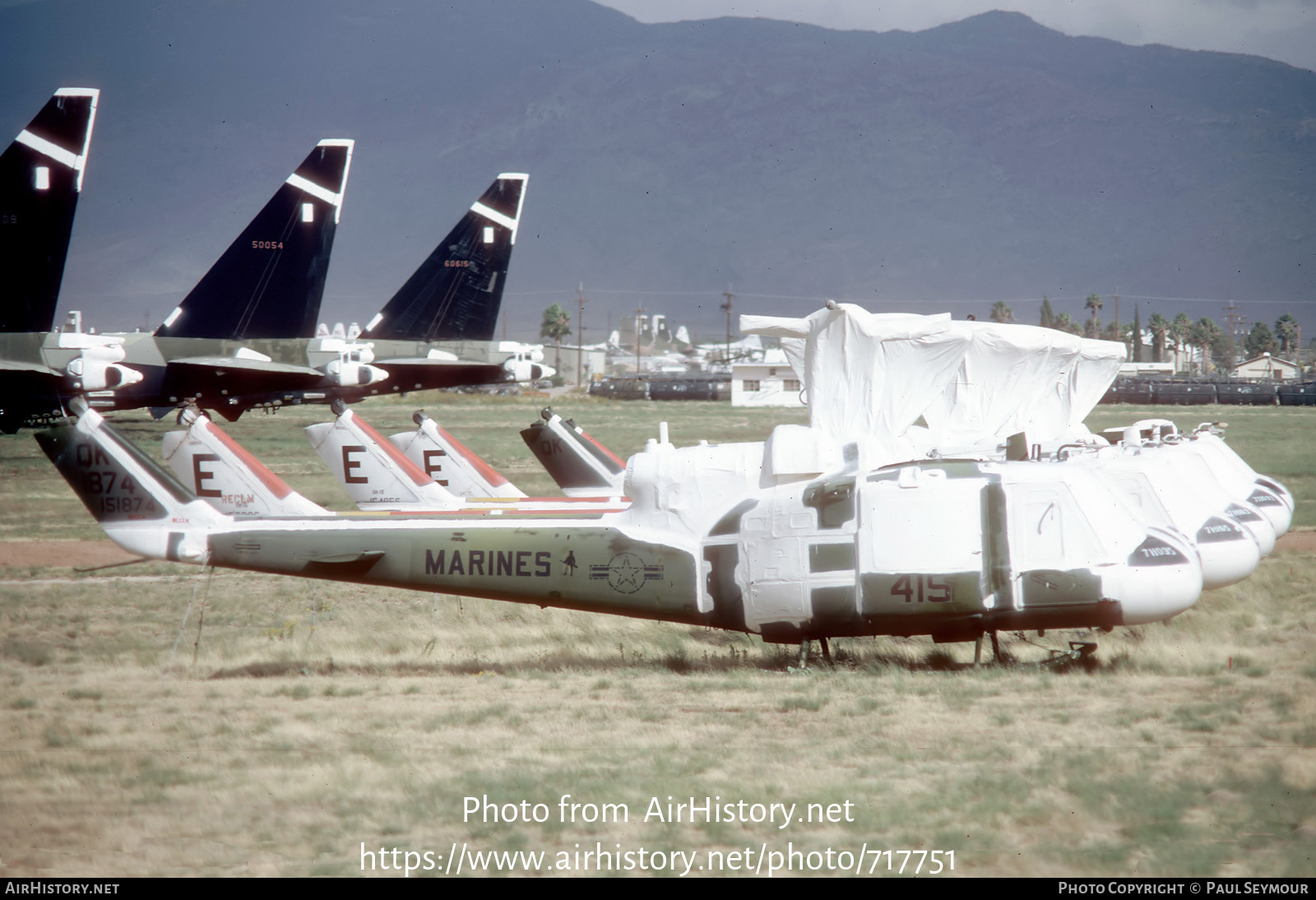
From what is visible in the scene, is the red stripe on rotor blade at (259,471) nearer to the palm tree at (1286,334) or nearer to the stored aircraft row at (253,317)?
the stored aircraft row at (253,317)

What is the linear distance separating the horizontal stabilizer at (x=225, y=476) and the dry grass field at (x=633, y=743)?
1.76 metres

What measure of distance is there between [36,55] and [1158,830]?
8987 cm

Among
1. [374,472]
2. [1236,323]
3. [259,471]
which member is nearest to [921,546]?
[259,471]

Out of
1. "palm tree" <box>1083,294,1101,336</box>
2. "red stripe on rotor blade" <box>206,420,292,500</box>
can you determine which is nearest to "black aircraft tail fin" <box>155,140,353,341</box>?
"red stripe on rotor blade" <box>206,420,292,500</box>

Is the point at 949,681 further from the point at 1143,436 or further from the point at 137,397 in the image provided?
the point at 137,397

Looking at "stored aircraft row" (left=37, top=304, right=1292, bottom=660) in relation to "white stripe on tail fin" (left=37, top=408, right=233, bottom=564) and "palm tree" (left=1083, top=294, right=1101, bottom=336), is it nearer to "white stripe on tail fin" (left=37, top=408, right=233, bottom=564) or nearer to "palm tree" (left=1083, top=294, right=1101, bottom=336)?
"white stripe on tail fin" (left=37, top=408, right=233, bottom=564)

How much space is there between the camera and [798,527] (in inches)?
436

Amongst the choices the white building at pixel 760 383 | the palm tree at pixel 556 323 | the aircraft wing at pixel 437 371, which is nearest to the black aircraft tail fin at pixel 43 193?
the aircraft wing at pixel 437 371

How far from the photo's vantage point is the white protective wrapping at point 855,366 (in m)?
16.2

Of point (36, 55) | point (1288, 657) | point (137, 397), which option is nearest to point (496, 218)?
point (137, 397)

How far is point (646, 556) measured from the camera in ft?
38.7

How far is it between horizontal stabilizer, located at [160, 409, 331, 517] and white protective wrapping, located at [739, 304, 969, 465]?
6.73m

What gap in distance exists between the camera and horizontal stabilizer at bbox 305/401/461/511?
16.4 m

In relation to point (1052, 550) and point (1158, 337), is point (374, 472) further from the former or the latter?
point (1158, 337)
